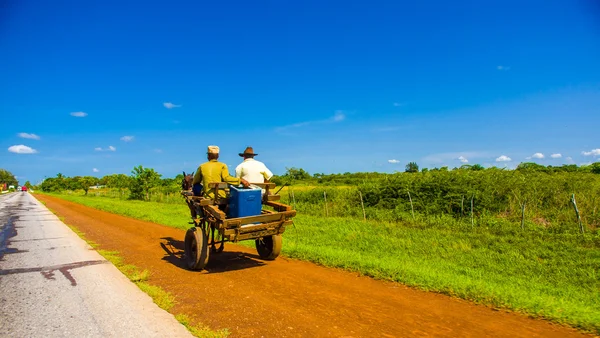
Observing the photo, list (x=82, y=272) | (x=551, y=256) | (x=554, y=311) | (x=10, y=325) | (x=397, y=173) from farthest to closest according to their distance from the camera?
(x=397, y=173) → (x=551, y=256) → (x=82, y=272) → (x=554, y=311) → (x=10, y=325)

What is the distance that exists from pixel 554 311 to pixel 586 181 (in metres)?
13.4

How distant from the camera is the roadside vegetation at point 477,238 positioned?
575 cm

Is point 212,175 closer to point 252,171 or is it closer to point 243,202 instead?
point 252,171

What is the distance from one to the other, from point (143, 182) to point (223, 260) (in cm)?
3462

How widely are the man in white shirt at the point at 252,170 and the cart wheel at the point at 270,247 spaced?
1.38 metres

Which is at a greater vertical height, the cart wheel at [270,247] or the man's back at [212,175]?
the man's back at [212,175]

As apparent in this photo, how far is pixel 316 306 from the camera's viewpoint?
4.75m

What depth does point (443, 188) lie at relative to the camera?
52.0ft

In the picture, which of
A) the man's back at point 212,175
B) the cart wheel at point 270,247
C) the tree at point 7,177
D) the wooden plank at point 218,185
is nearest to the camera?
the wooden plank at point 218,185

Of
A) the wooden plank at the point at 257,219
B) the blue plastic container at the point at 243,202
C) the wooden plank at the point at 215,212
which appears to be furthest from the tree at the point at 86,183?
the wooden plank at the point at 257,219

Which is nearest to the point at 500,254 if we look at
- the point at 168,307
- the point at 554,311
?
the point at 554,311

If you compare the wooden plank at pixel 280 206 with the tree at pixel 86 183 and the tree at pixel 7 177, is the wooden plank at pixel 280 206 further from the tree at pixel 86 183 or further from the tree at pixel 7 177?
the tree at pixel 7 177

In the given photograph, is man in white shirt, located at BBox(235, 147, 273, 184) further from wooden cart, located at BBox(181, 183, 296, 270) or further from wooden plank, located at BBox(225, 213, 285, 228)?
wooden plank, located at BBox(225, 213, 285, 228)

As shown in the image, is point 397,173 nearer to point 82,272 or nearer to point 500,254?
point 500,254
